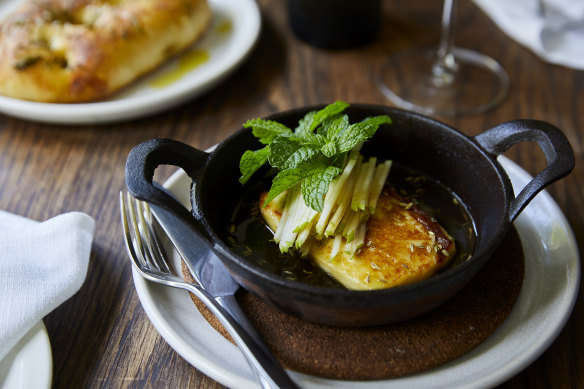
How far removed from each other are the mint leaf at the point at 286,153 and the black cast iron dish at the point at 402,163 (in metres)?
0.11

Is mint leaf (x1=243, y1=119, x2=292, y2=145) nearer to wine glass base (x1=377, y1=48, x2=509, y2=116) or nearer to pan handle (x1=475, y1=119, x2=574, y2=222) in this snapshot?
pan handle (x1=475, y1=119, x2=574, y2=222)

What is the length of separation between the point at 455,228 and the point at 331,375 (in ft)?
1.34

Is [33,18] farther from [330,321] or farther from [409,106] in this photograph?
[330,321]

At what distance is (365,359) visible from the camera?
87 cm

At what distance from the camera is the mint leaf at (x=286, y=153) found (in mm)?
→ 1006

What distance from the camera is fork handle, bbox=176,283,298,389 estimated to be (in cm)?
82

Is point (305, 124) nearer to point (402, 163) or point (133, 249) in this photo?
point (402, 163)

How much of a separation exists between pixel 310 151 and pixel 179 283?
12.6 inches

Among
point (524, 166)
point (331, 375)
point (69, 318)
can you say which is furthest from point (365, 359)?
point (524, 166)

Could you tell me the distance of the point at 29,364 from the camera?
885 mm

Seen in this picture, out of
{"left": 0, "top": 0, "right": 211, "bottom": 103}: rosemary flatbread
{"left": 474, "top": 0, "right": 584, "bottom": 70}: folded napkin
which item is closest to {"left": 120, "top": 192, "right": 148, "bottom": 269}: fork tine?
{"left": 0, "top": 0, "right": 211, "bottom": 103}: rosemary flatbread

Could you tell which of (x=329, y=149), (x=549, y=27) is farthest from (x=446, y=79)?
(x=329, y=149)

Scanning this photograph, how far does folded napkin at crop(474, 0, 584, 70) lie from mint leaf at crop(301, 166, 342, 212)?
3.73 ft

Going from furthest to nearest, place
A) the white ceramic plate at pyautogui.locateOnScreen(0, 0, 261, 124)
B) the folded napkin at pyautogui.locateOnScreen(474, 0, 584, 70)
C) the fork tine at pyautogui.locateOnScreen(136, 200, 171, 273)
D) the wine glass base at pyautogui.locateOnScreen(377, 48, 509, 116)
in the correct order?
the folded napkin at pyautogui.locateOnScreen(474, 0, 584, 70) → the wine glass base at pyautogui.locateOnScreen(377, 48, 509, 116) → the white ceramic plate at pyautogui.locateOnScreen(0, 0, 261, 124) → the fork tine at pyautogui.locateOnScreen(136, 200, 171, 273)
